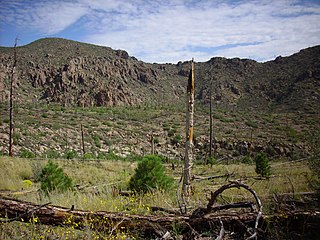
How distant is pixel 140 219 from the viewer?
4.06 m

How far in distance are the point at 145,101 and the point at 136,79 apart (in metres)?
16.5

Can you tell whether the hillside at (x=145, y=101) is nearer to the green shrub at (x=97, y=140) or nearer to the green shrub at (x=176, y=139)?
the green shrub at (x=97, y=140)

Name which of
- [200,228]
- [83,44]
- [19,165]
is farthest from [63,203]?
[83,44]

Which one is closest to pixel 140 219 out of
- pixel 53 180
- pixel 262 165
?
pixel 53 180

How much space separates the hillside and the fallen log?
3953mm

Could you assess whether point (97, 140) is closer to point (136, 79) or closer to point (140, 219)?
point (140, 219)

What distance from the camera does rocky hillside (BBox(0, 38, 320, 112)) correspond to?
64.8 meters

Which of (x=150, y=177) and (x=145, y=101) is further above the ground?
(x=145, y=101)

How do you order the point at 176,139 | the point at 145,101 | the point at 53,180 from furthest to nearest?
the point at 145,101, the point at 176,139, the point at 53,180

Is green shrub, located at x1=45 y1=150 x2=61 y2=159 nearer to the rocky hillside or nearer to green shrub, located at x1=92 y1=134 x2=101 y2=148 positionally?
green shrub, located at x1=92 y1=134 x2=101 y2=148

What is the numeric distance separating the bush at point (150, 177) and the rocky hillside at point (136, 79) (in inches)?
2013

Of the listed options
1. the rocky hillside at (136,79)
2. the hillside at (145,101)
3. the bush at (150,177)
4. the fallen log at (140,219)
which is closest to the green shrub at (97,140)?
the hillside at (145,101)

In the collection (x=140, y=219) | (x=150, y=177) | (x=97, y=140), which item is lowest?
(x=97, y=140)

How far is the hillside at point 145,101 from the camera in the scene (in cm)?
3666
